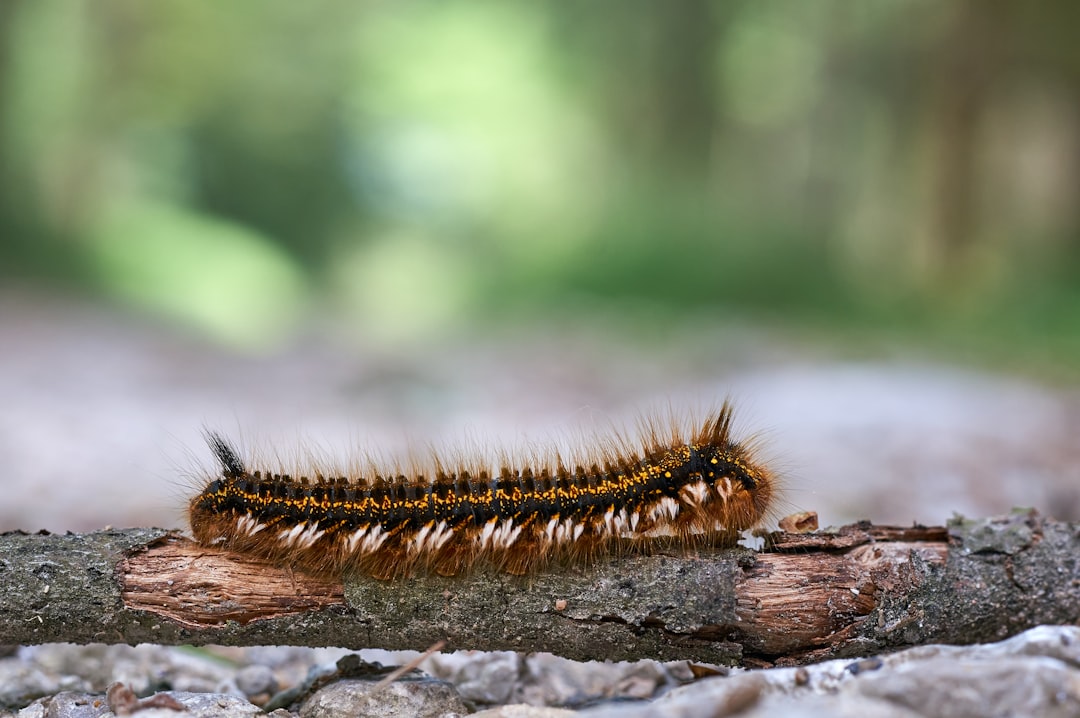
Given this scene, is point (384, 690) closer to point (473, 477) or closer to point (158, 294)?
point (473, 477)

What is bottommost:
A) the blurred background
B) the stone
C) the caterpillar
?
the stone

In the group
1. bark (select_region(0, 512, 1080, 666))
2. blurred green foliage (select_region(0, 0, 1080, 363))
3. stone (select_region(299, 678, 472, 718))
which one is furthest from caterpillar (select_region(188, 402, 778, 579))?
blurred green foliage (select_region(0, 0, 1080, 363))

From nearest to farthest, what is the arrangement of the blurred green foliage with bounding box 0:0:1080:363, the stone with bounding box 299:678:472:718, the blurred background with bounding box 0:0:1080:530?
the stone with bounding box 299:678:472:718, the blurred background with bounding box 0:0:1080:530, the blurred green foliage with bounding box 0:0:1080:363

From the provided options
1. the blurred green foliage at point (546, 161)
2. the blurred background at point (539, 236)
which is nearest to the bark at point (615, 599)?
the blurred background at point (539, 236)

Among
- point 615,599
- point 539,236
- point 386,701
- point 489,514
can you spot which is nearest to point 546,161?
point 539,236

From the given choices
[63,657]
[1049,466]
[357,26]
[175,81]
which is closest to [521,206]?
[357,26]

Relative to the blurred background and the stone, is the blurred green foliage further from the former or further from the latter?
the stone

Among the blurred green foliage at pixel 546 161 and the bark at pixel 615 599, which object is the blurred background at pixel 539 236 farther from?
the bark at pixel 615 599
